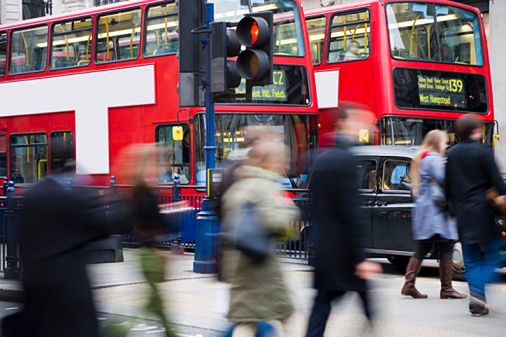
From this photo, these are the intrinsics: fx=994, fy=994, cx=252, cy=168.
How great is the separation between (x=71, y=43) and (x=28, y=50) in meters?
1.50

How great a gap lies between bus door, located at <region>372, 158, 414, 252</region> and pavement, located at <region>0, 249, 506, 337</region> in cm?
47

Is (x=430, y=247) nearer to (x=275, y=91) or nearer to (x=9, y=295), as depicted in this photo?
(x=9, y=295)

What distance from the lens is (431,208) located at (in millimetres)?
9906

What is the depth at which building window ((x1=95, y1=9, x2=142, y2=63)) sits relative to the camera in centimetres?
1847

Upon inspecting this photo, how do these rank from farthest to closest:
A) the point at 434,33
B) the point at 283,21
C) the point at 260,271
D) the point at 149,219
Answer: the point at 434,33
the point at 283,21
the point at 149,219
the point at 260,271

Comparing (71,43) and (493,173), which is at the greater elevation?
(71,43)

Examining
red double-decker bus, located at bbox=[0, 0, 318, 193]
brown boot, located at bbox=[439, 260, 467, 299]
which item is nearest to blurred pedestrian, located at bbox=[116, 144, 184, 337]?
brown boot, located at bbox=[439, 260, 467, 299]

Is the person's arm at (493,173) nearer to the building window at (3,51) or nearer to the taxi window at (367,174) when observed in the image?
the taxi window at (367,174)

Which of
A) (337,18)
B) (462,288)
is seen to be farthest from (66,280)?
(337,18)

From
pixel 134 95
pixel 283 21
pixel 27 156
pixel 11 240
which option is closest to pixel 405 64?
pixel 283 21

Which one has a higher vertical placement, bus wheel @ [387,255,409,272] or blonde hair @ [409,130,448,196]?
blonde hair @ [409,130,448,196]

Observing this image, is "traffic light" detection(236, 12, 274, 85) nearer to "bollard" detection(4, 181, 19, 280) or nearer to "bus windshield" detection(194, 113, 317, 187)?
"bollard" detection(4, 181, 19, 280)

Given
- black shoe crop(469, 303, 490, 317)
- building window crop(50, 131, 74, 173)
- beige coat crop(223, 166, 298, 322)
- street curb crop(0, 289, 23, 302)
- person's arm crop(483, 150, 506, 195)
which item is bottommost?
street curb crop(0, 289, 23, 302)

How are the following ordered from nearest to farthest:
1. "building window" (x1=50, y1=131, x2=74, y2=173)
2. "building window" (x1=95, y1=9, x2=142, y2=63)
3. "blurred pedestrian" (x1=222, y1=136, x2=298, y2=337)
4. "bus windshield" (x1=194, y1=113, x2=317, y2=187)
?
1. "building window" (x1=50, y1=131, x2=74, y2=173)
2. "blurred pedestrian" (x1=222, y1=136, x2=298, y2=337)
3. "bus windshield" (x1=194, y1=113, x2=317, y2=187)
4. "building window" (x1=95, y1=9, x2=142, y2=63)
